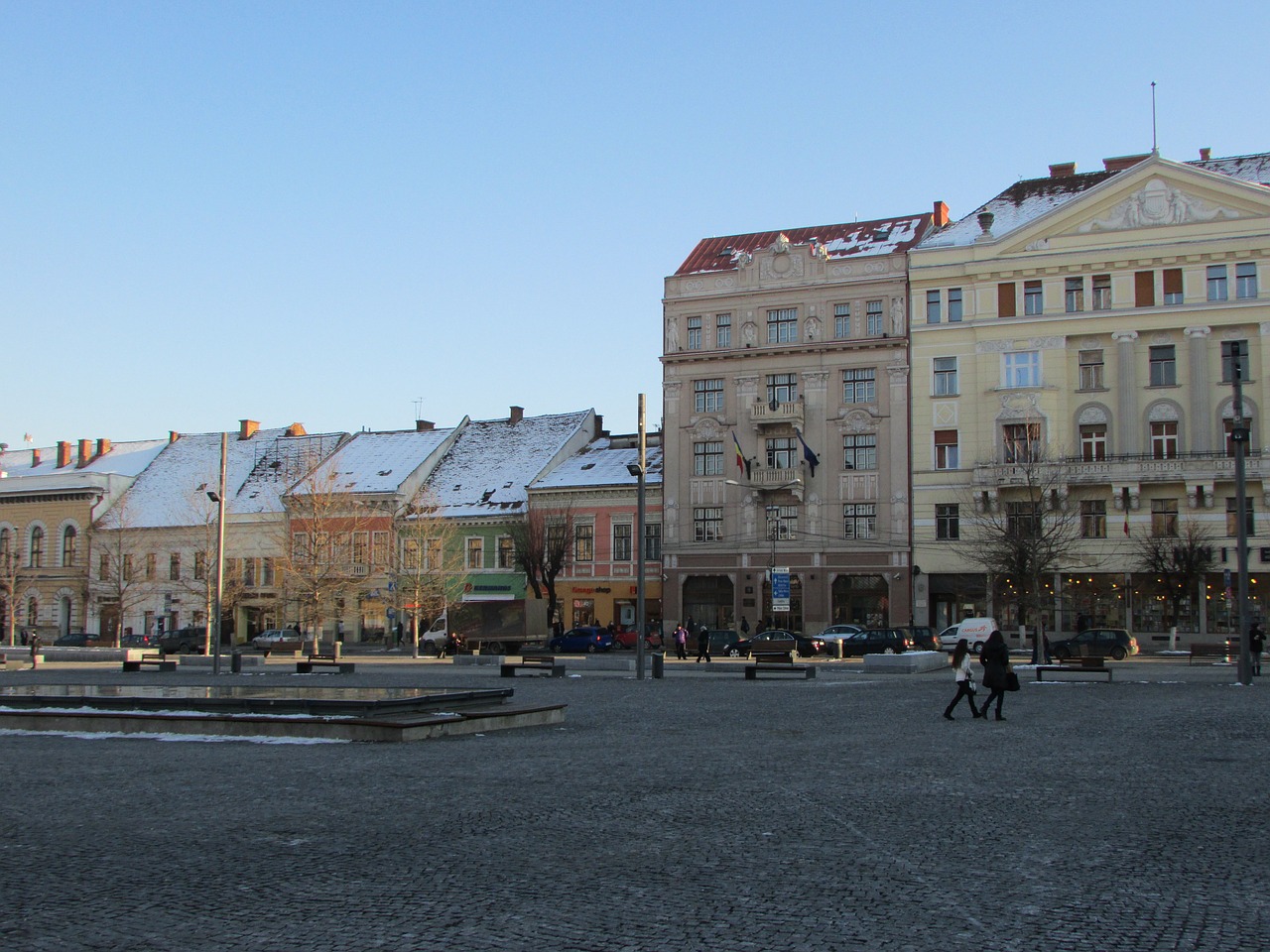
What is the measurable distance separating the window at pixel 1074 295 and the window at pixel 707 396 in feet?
54.3

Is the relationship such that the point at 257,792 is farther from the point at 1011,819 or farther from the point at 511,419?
the point at 511,419

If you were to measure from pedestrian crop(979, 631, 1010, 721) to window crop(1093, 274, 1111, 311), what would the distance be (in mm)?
39629

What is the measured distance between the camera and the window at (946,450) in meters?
58.2

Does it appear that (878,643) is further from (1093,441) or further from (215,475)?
(215,475)

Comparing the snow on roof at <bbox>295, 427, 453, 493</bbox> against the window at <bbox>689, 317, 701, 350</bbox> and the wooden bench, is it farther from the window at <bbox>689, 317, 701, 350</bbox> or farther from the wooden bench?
the wooden bench

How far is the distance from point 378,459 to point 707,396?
67.8 ft

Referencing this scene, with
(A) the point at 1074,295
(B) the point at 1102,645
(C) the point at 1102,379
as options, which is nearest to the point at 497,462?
(A) the point at 1074,295

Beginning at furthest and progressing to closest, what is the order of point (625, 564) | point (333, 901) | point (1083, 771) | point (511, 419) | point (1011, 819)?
point (511, 419) → point (625, 564) → point (1083, 771) → point (1011, 819) → point (333, 901)

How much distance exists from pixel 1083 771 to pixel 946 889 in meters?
6.36

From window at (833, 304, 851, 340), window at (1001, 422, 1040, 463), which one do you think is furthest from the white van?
window at (833, 304, 851, 340)

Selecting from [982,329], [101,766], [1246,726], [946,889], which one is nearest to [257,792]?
[101,766]

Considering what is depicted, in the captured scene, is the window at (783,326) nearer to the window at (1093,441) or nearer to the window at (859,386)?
the window at (859,386)

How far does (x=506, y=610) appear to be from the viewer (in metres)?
58.7

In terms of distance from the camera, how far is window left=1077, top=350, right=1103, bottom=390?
56094 mm
